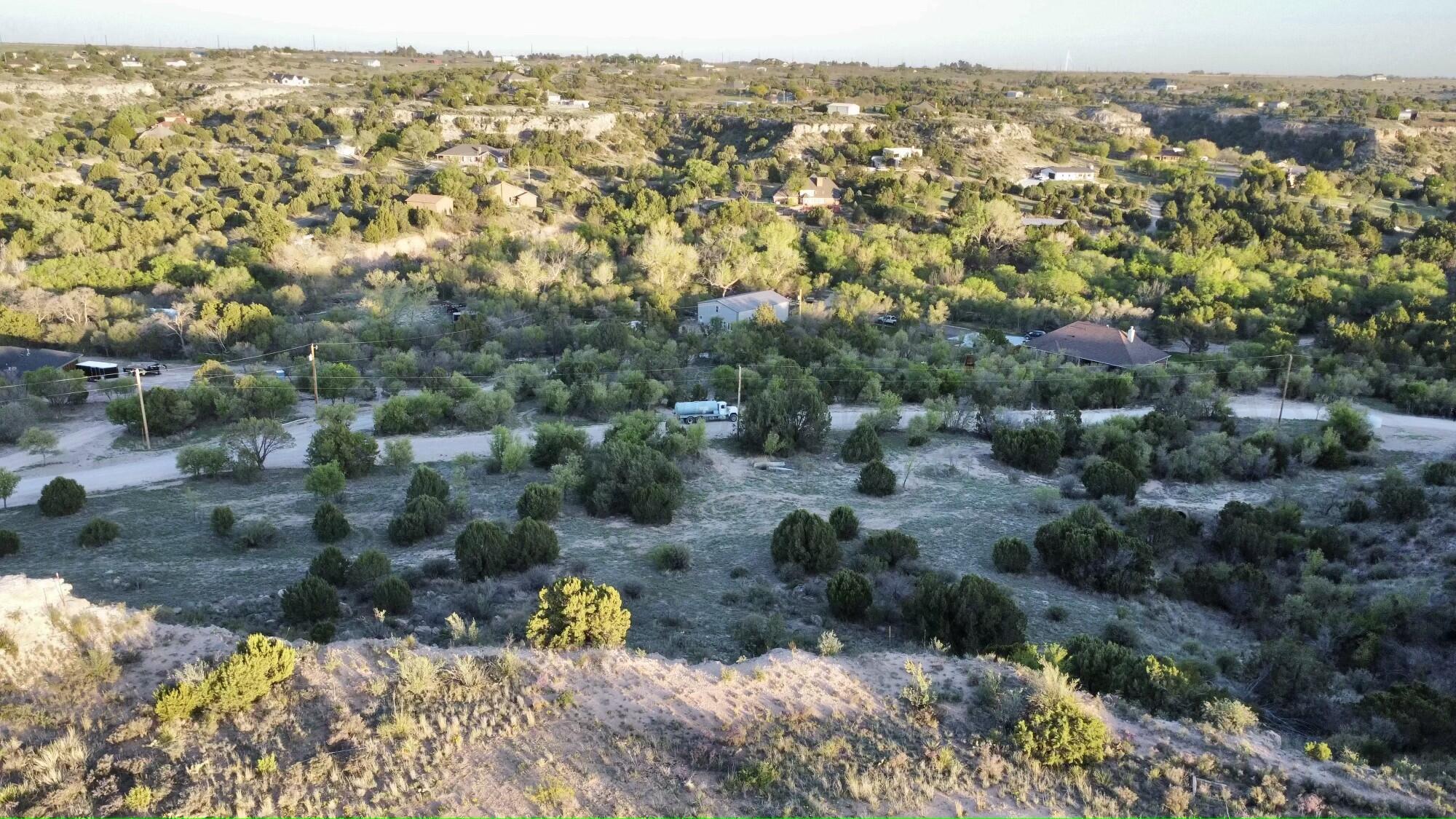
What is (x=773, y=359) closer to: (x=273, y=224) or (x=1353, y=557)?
(x=1353, y=557)

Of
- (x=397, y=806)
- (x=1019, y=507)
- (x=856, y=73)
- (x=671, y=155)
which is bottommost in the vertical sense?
(x=1019, y=507)

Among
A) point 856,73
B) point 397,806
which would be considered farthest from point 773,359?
point 856,73

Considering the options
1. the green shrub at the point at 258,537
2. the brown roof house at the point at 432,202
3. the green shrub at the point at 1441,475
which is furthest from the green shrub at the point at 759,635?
the brown roof house at the point at 432,202

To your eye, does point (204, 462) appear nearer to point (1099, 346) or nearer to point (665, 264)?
point (665, 264)

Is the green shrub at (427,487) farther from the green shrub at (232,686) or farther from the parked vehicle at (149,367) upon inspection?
the parked vehicle at (149,367)

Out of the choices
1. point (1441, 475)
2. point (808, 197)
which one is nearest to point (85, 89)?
point (808, 197)

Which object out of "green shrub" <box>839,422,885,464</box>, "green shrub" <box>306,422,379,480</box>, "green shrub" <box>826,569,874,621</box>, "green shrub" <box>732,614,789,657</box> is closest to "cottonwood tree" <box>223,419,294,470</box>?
"green shrub" <box>306,422,379,480</box>

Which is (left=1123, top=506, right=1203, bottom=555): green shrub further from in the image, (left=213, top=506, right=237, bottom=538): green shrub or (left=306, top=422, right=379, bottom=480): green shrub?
(left=213, top=506, right=237, bottom=538): green shrub
